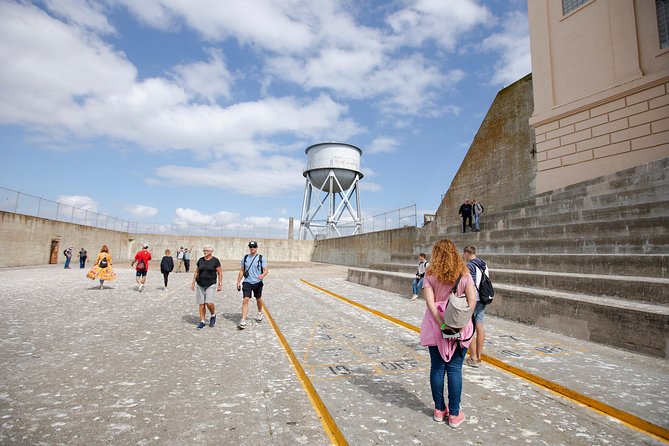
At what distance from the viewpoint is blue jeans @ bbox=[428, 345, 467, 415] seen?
121 inches

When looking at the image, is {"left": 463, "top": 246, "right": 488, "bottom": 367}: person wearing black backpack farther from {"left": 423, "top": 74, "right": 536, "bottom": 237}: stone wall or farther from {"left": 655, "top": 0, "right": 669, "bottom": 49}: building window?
{"left": 655, "top": 0, "right": 669, "bottom": 49}: building window

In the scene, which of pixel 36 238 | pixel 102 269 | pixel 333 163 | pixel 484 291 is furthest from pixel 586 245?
pixel 333 163

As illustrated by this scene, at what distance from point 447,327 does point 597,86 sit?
14.8 metres

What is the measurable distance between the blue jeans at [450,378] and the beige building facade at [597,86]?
12742 millimetres

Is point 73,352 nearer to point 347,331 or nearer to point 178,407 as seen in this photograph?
point 178,407

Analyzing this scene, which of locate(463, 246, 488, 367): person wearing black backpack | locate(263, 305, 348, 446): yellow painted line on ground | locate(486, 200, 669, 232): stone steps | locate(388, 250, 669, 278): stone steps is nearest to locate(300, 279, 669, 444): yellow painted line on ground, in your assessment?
locate(463, 246, 488, 367): person wearing black backpack

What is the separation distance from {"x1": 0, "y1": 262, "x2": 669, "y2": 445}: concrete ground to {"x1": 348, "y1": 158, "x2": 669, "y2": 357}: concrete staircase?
0.45m

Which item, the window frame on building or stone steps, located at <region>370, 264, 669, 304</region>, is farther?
the window frame on building

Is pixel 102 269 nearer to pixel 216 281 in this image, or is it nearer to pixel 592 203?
pixel 216 281

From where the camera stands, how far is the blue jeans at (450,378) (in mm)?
3086

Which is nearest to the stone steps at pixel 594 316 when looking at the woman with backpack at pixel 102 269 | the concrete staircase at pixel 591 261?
the concrete staircase at pixel 591 261

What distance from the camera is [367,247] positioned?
28109mm

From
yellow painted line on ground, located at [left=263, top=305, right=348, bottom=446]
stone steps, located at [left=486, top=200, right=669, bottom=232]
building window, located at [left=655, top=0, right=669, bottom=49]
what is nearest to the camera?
yellow painted line on ground, located at [left=263, top=305, right=348, bottom=446]

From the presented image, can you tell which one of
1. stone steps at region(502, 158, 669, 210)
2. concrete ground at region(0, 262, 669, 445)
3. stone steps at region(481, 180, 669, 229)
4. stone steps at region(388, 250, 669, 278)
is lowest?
concrete ground at region(0, 262, 669, 445)
